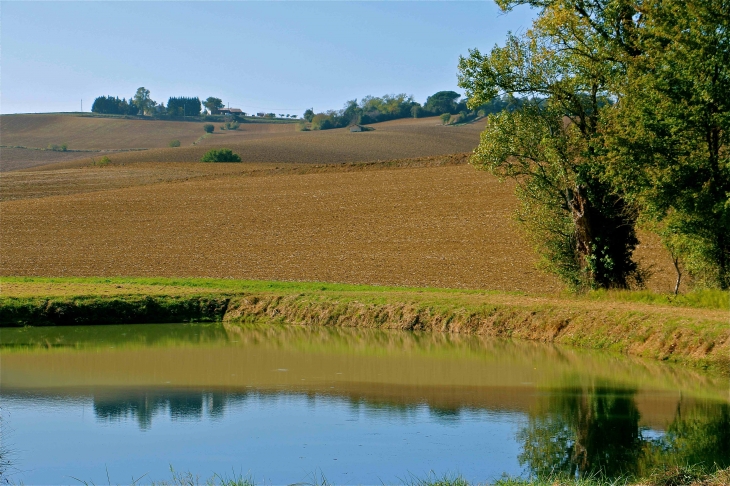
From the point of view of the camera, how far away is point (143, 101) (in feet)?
589

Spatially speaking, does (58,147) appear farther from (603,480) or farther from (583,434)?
(603,480)

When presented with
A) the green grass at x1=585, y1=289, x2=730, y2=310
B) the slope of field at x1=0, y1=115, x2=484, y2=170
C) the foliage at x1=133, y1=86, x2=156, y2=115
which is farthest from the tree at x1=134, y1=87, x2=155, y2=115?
the green grass at x1=585, y1=289, x2=730, y2=310

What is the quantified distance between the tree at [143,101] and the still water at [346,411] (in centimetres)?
16230

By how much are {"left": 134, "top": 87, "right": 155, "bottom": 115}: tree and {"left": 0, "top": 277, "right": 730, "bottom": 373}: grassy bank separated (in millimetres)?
150657

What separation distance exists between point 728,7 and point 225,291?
19.1 metres

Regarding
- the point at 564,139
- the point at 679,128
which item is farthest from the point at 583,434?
the point at 564,139

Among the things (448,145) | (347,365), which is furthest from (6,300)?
(448,145)

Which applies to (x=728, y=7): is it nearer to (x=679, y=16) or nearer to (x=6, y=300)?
(x=679, y=16)

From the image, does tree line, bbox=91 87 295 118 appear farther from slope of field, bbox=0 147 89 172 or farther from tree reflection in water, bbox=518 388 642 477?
tree reflection in water, bbox=518 388 642 477

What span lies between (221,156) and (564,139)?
6401 centimetres

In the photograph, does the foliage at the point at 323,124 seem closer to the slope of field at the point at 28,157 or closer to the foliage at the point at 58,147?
the foliage at the point at 58,147

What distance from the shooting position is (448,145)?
101 meters

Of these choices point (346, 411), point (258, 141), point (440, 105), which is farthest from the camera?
point (440, 105)

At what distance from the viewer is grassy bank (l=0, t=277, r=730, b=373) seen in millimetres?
19812
